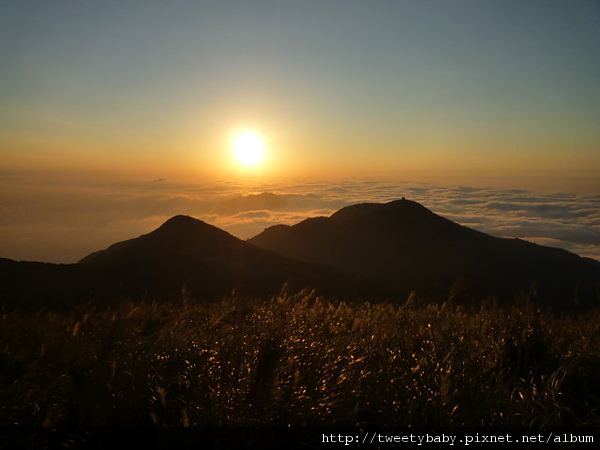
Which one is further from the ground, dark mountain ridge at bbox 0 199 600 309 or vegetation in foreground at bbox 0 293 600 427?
vegetation in foreground at bbox 0 293 600 427

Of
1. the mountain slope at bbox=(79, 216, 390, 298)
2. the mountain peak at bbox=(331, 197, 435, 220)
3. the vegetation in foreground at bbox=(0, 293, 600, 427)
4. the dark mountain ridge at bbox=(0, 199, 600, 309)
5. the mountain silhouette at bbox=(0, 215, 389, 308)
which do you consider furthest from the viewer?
the mountain peak at bbox=(331, 197, 435, 220)

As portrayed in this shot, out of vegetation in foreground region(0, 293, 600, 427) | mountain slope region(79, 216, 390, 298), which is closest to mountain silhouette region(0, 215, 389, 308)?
mountain slope region(79, 216, 390, 298)

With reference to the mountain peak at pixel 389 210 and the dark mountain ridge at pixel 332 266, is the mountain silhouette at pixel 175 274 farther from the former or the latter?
the mountain peak at pixel 389 210

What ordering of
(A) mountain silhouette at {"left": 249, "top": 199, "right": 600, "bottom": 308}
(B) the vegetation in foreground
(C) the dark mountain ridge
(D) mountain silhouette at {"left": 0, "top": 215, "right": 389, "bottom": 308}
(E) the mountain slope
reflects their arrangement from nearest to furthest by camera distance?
(B) the vegetation in foreground, (D) mountain silhouette at {"left": 0, "top": 215, "right": 389, "bottom": 308}, (C) the dark mountain ridge, (E) the mountain slope, (A) mountain silhouette at {"left": 249, "top": 199, "right": 600, "bottom": 308}

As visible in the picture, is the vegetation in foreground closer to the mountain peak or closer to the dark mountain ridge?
the dark mountain ridge

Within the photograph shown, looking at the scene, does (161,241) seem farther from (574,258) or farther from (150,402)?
(574,258)

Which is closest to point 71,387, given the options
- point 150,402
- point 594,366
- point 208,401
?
point 150,402

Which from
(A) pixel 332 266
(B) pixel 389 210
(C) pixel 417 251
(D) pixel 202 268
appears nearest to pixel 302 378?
(D) pixel 202 268
